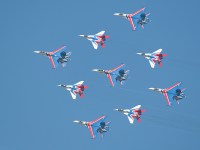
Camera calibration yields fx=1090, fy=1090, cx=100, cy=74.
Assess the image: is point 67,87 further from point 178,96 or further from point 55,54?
point 178,96

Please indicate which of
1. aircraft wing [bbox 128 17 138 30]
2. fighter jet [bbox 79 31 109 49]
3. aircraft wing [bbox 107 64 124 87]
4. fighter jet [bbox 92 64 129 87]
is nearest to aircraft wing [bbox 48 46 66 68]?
fighter jet [bbox 79 31 109 49]

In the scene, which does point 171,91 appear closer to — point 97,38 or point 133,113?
point 133,113

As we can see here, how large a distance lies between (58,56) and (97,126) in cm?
1134

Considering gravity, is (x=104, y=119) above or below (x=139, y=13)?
below

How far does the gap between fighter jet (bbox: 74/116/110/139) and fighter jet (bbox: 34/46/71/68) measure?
28.3 feet

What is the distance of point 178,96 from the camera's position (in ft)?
504

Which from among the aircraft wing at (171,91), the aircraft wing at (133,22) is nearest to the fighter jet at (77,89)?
the aircraft wing at (133,22)

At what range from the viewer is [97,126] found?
15138cm

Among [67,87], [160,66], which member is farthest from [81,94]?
[160,66]

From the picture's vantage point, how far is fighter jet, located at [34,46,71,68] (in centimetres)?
15288

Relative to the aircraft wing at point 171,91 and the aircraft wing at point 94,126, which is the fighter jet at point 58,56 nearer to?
the aircraft wing at point 94,126

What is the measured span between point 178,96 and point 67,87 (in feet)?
51.5

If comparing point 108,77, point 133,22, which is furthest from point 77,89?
point 133,22

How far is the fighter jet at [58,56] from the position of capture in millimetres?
152875
